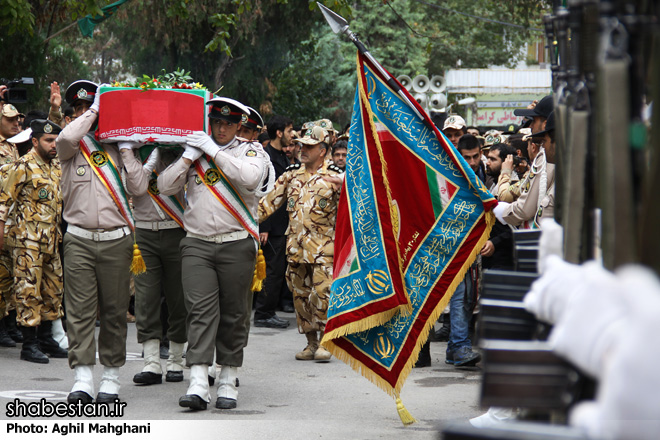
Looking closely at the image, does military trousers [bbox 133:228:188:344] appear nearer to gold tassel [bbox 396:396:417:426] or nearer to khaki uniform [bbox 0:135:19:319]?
khaki uniform [bbox 0:135:19:319]

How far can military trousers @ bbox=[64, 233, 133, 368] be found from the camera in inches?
259

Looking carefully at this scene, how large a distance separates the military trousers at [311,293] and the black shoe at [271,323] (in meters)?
2.15

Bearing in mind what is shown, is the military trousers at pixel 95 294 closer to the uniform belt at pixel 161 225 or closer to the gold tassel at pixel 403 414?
the uniform belt at pixel 161 225

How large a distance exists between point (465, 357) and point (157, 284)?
287 cm

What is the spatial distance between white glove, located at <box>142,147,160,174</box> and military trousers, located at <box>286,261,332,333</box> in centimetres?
258

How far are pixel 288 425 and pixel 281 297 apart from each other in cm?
707

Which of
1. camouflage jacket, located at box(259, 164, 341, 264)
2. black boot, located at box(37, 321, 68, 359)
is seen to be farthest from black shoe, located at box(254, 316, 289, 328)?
black boot, located at box(37, 321, 68, 359)

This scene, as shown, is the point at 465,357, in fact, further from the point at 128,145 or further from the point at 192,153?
the point at 128,145

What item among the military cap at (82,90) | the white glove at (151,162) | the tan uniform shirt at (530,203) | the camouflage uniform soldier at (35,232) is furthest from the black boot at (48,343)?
the tan uniform shirt at (530,203)

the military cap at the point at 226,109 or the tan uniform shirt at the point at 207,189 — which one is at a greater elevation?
the military cap at the point at 226,109

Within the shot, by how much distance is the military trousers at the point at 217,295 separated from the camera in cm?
666

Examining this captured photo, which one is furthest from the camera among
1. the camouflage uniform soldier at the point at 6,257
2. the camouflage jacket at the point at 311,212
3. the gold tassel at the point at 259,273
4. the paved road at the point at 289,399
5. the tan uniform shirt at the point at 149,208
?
the camouflage jacket at the point at 311,212

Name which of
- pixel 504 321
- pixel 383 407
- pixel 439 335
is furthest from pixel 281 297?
pixel 504 321

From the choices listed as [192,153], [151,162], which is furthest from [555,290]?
[151,162]
